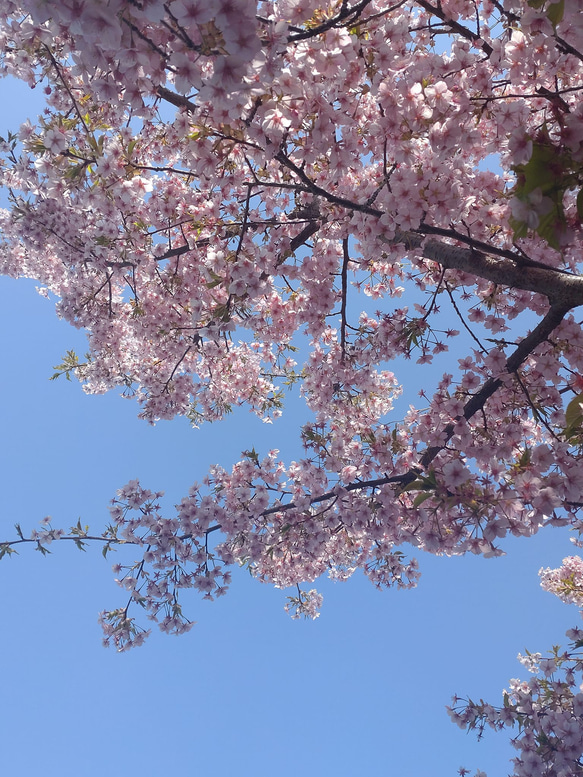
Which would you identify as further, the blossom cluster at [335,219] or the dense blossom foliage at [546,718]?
the dense blossom foliage at [546,718]

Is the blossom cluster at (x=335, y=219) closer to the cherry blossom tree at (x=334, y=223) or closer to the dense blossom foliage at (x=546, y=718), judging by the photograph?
the cherry blossom tree at (x=334, y=223)

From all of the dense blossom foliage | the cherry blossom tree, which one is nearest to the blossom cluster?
the cherry blossom tree

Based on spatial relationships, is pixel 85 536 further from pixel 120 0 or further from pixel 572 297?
pixel 572 297

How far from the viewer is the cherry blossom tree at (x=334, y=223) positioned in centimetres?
224

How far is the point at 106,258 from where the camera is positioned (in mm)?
5699

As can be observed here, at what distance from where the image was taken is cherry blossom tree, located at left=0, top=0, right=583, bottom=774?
2240mm

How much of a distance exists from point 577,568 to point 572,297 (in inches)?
352

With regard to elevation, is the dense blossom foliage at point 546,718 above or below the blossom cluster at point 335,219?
below

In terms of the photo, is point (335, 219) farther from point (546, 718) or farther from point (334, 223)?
point (546, 718)

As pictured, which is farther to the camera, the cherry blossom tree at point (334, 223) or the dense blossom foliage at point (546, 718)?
the dense blossom foliage at point (546, 718)

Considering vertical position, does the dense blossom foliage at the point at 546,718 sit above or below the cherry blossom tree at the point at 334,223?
below

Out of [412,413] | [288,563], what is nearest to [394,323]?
[412,413]

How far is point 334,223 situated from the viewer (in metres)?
4.42

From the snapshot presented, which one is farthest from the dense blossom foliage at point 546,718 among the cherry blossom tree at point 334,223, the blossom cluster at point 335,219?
the blossom cluster at point 335,219
